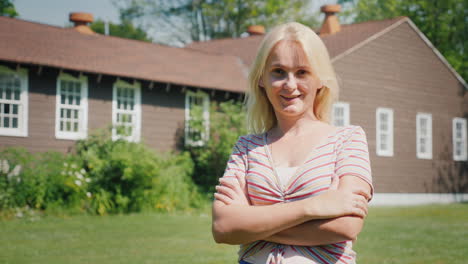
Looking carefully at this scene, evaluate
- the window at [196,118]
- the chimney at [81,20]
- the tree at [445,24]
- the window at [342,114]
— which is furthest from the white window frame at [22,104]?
the tree at [445,24]

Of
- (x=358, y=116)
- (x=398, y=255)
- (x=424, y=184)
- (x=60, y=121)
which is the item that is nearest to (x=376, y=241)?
(x=398, y=255)

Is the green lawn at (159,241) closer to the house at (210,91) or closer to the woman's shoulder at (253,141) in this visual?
the house at (210,91)

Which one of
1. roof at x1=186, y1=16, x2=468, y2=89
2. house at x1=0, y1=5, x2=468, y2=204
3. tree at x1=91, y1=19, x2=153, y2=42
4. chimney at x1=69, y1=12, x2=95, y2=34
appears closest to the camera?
house at x1=0, y1=5, x2=468, y2=204

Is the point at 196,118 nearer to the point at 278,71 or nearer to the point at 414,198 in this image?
the point at 414,198

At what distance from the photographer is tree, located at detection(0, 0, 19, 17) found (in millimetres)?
34156

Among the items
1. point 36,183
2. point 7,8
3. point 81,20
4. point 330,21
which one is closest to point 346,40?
point 330,21

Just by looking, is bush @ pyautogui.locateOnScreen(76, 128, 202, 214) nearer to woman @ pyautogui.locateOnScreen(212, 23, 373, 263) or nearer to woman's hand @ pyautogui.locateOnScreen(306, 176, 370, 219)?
woman @ pyautogui.locateOnScreen(212, 23, 373, 263)

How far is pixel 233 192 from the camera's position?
2211 mm

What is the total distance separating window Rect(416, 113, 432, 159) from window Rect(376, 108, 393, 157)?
6.72ft

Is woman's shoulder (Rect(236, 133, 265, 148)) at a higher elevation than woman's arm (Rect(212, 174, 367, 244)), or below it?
higher

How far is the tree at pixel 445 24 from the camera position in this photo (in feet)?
121

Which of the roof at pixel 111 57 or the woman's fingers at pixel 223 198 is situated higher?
the roof at pixel 111 57

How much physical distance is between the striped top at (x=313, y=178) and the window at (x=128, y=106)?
15807 millimetres

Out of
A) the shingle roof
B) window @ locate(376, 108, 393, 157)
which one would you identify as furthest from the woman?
window @ locate(376, 108, 393, 157)
